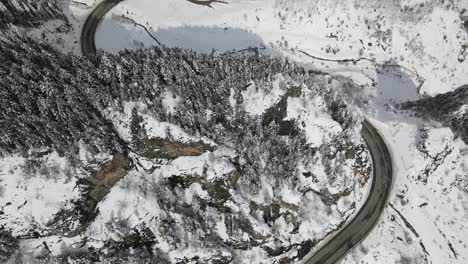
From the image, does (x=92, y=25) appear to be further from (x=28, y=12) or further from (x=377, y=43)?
(x=377, y=43)

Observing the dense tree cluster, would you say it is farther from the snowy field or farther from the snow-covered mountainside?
the snowy field

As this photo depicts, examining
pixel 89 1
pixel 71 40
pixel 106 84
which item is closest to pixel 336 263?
pixel 106 84

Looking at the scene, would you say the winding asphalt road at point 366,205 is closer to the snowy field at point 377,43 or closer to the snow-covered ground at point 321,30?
the snowy field at point 377,43

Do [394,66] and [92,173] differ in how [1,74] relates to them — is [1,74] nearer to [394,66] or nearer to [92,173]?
[92,173]

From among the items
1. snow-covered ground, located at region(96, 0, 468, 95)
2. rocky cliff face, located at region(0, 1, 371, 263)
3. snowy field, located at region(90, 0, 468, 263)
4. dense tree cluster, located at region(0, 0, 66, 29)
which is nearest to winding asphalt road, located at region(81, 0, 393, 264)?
snowy field, located at region(90, 0, 468, 263)

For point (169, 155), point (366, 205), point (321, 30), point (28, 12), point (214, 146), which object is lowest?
point (366, 205)

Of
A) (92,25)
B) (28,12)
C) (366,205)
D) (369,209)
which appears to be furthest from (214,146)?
(28,12)

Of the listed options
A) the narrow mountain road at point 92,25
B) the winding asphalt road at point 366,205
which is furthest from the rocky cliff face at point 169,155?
the narrow mountain road at point 92,25

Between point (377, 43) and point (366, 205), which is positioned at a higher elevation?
point (377, 43)
